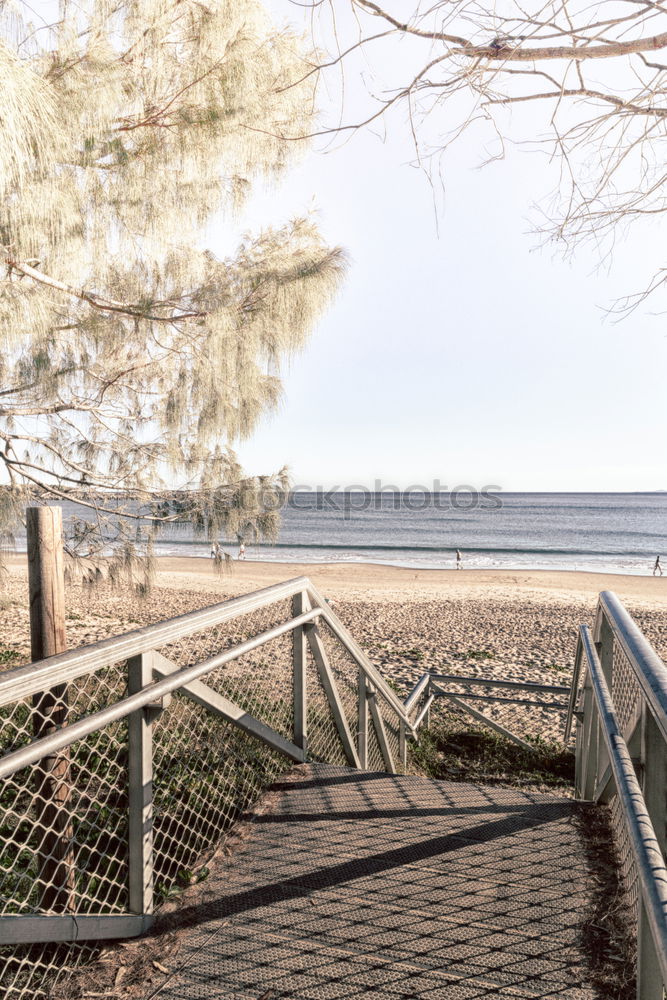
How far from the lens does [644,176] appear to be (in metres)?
3.06

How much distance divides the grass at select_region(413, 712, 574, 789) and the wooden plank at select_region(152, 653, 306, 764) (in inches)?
146

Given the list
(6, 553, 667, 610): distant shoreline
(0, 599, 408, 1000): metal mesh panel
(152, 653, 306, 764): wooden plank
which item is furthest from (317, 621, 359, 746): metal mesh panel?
(6, 553, 667, 610): distant shoreline

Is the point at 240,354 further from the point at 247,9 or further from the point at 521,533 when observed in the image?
the point at 521,533

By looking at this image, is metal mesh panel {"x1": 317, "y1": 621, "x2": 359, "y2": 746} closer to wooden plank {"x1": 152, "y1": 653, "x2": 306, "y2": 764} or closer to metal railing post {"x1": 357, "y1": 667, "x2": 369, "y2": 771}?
metal railing post {"x1": 357, "y1": 667, "x2": 369, "y2": 771}

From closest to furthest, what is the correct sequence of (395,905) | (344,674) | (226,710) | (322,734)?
(395,905) < (226,710) < (322,734) < (344,674)

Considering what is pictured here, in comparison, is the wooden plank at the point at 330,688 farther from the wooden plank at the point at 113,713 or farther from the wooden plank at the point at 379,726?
the wooden plank at the point at 113,713

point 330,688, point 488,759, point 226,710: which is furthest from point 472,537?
point 226,710

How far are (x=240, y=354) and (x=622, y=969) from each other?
4999mm

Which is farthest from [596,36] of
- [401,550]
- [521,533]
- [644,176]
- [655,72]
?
[521,533]

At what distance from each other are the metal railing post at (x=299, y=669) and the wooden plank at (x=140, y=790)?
1.43 m

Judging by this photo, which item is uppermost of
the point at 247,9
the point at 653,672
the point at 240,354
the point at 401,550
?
the point at 247,9

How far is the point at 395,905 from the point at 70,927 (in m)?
1.09

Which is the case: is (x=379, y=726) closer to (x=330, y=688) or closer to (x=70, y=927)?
(x=330, y=688)

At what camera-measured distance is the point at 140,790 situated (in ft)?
6.79
